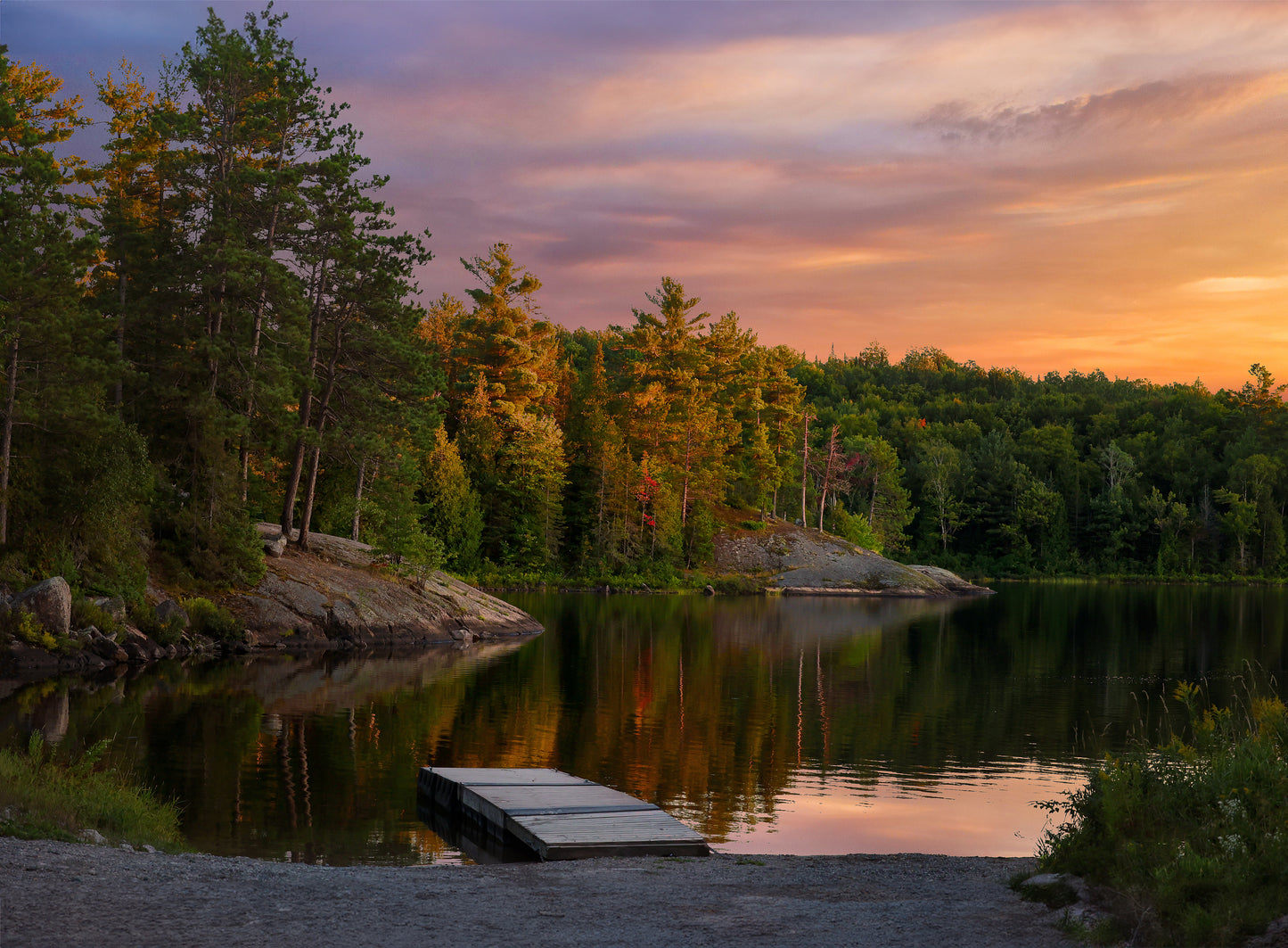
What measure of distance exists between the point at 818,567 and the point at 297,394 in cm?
4210

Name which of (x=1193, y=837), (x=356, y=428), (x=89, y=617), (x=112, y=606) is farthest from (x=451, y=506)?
(x=1193, y=837)

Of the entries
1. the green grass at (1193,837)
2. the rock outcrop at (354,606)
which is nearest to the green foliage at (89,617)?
the rock outcrop at (354,606)

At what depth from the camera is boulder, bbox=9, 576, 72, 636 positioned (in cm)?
2770

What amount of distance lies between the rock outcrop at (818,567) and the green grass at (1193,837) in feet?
197

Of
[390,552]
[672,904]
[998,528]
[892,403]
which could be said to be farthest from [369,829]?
[892,403]

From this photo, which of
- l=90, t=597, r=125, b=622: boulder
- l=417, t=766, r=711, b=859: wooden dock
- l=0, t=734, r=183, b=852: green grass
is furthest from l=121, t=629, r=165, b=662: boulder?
l=0, t=734, r=183, b=852: green grass

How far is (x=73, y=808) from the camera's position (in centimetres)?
1178

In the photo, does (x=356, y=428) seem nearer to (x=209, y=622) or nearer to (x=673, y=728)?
(x=209, y=622)

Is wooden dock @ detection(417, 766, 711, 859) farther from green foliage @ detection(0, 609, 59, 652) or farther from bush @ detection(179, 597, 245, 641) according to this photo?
bush @ detection(179, 597, 245, 641)

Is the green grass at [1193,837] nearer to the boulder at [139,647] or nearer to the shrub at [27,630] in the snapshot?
the shrub at [27,630]

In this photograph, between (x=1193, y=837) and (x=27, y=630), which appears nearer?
(x=1193, y=837)

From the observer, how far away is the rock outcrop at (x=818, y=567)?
237 ft

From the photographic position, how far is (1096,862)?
920 cm

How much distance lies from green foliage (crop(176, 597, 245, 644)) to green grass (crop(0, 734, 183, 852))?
19.3 metres
